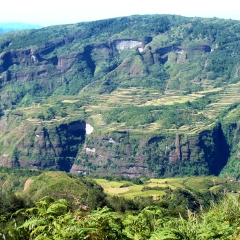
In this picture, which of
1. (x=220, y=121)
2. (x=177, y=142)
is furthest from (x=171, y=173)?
(x=220, y=121)

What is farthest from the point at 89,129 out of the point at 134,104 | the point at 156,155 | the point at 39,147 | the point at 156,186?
the point at 156,186

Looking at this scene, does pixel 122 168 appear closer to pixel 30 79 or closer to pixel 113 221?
pixel 30 79

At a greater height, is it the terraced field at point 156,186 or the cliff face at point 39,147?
the terraced field at point 156,186

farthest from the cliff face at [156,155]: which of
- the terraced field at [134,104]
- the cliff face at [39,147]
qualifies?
the cliff face at [39,147]

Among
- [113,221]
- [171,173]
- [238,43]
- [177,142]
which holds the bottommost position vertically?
[171,173]

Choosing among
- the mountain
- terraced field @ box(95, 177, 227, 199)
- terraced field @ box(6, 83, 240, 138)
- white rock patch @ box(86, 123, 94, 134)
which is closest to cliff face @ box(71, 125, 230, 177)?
the mountain

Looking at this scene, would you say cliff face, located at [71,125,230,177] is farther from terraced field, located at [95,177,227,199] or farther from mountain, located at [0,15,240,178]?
terraced field, located at [95,177,227,199]

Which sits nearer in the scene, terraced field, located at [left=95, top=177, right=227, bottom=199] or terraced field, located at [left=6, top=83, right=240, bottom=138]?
terraced field, located at [left=95, top=177, right=227, bottom=199]

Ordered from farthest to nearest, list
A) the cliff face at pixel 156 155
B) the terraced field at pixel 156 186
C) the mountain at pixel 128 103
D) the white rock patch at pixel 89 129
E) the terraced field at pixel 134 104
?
the white rock patch at pixel 89 129 → the terraced field at pixel 134 104 → the mountain at pixel 128 103 → the cliff face at pixel 156 155 → the terraced field at pixel 156 186

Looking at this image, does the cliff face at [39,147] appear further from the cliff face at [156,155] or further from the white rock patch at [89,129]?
the cliff face at [156,155]
